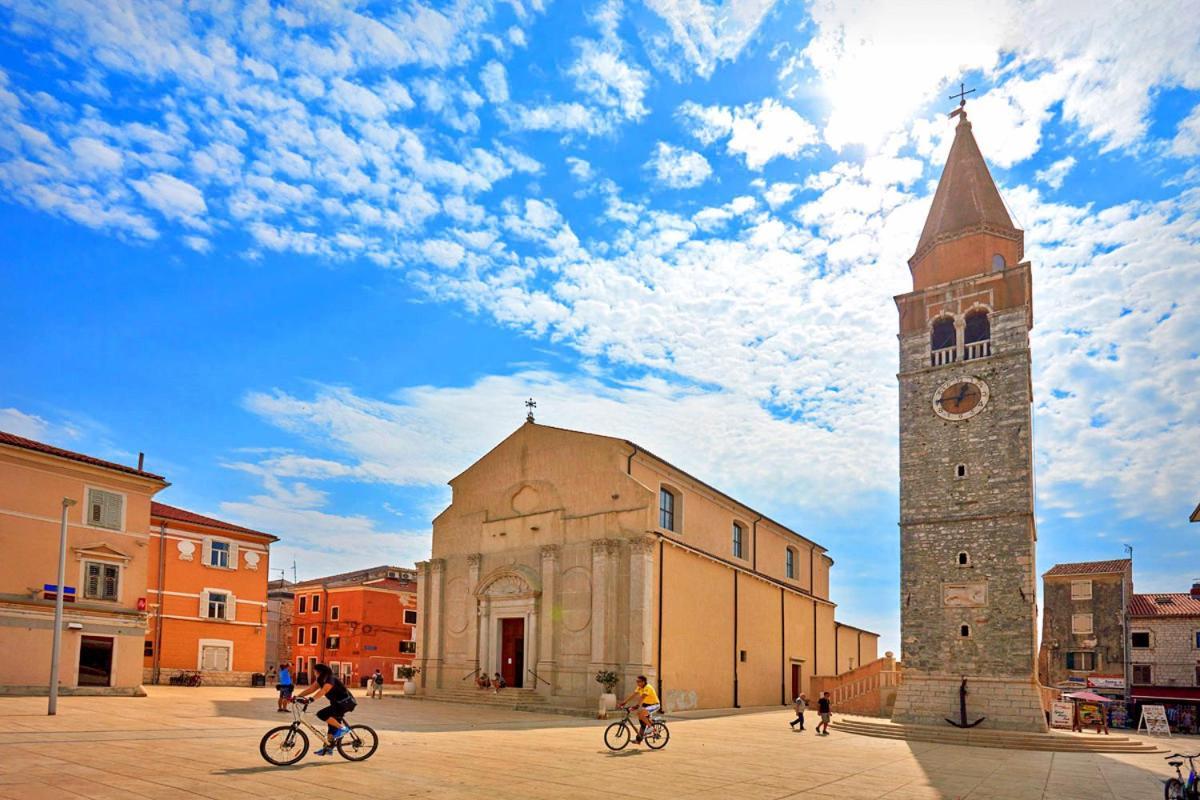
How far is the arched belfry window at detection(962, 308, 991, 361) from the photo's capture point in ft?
107

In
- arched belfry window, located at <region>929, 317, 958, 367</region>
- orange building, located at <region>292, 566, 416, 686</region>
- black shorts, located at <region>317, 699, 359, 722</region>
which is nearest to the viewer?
black shorts, located at <region>317, 699, 359, 722</region>

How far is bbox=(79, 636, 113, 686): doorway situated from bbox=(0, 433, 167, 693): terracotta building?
4 cm

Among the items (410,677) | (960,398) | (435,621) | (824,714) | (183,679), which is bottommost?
(183,679)

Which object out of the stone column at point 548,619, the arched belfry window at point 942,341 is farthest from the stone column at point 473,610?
the arched belfry window at point 942,341

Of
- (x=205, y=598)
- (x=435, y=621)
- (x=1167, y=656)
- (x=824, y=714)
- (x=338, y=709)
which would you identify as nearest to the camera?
(x=338, y=709)

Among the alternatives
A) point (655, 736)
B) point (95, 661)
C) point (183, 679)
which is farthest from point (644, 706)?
point (183, 679)

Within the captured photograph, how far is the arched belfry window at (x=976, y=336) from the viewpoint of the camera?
1281 inches

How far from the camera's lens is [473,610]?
36906mm

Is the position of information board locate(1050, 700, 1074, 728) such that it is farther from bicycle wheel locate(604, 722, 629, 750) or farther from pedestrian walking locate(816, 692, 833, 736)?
bicycle wheel locate(604, 722, 629, 750)

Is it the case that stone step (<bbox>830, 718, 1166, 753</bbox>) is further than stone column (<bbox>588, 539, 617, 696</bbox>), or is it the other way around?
stone column (<bbox>588, 539, 617, 696</bbox>)

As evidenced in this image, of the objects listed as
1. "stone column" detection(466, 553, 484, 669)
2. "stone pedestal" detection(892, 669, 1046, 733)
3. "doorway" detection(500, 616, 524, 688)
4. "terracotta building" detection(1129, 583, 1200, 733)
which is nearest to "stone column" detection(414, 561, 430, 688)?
"stone column" detection(466, 553, 484, 669)

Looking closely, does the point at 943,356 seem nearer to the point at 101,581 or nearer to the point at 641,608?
the point at 641,608

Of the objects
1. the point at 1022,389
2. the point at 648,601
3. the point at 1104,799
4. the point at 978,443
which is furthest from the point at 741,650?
the point at 1104,799

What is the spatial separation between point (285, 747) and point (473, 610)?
23293 mm
